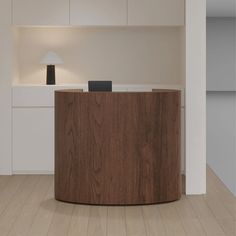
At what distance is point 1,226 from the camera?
552 centimetres

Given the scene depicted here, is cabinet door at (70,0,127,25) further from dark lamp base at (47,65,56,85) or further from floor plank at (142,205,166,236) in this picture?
floor plank at (142,205,166,236)

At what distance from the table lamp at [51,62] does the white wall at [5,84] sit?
0.40 m

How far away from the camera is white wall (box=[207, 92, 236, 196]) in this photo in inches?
480

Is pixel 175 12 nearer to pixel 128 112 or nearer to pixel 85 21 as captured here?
pixel 85 21

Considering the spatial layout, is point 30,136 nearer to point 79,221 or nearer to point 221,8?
point 79,221

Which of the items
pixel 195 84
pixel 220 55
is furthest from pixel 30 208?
pixel 220 55

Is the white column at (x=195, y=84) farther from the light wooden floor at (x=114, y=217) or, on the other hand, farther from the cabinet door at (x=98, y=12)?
the cabinet door at (x=98, y=12)

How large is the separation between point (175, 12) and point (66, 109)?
7.06 ft

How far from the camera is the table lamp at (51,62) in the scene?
8.20 m

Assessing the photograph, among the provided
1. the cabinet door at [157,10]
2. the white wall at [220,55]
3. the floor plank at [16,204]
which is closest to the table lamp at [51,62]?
the cabinet door at [157,10]

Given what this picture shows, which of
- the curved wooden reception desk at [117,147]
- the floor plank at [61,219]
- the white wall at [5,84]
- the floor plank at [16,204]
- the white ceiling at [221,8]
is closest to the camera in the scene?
the floor plank at [61,219]

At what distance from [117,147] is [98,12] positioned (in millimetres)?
2201

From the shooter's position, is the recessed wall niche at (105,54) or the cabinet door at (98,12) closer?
the cabinet door at (98,12)

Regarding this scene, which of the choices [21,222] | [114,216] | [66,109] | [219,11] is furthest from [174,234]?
[219,11]
